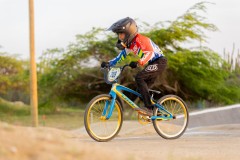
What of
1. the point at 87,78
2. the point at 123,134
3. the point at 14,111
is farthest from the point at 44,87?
the point at 123,134

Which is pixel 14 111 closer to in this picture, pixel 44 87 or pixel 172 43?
pixel 44 87

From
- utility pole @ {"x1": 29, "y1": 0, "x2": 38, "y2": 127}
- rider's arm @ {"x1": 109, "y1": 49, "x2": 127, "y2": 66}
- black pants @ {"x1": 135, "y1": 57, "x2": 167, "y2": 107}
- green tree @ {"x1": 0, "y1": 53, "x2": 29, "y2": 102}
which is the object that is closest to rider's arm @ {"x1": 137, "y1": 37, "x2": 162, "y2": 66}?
black pants @ {"x1": 135, "y1": 57, "x2": 167, "y2": 107}

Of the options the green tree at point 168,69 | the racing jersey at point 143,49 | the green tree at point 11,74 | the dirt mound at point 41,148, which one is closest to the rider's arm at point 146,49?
the racing jersey at point 143,49

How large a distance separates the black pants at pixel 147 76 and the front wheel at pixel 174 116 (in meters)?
0.44

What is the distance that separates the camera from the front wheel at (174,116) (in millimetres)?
10023

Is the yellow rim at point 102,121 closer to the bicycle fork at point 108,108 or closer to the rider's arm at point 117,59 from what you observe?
the bicycle fork at point 108,108

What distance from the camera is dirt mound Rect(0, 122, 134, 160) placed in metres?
4.98

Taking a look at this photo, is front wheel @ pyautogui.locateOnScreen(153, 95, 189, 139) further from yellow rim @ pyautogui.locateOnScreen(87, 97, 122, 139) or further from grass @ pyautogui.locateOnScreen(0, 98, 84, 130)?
grass @ pyautogui.locateOnScreen(0, 98, 84, 130)

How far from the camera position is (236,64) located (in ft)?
127

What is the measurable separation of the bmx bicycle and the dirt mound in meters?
3.51

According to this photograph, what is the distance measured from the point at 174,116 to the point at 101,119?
4.66 feet

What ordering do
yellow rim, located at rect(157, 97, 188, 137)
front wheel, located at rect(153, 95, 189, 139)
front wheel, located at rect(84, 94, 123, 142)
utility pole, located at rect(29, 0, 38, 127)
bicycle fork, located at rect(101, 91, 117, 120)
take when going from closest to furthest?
front wheel, located at rect(84, 94, 123, 142)
bicycle fork, located at rect(101, 91, 117, 120)
front wheel, located at rect(153, 95, 189, 139)
yellow rim, located at rect(157, 97, 188, 137)
utility pole, located at rect(29, 0, 38, 127)

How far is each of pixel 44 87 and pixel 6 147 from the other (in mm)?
27280

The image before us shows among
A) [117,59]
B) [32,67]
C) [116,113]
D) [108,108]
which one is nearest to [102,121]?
[108,108]
